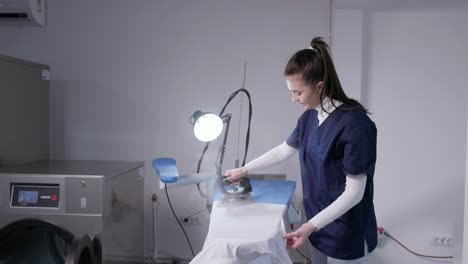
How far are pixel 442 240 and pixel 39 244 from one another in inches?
86.7

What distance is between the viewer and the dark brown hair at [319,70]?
123cm

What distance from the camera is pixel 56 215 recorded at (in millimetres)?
1468

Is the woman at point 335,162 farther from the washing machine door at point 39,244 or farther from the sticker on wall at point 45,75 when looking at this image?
the sticker on wall at point 45,75

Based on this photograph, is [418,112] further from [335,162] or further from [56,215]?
[56,215]

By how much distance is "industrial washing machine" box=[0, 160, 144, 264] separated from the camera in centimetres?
145

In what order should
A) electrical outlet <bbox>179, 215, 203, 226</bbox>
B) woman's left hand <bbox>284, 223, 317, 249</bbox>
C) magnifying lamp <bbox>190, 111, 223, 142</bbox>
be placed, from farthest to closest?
electrical outlet <bbox>179, 215, 203, 226</bbox> → magnifying lamp <bbox>190, 111, 223, 142</bbox> → woman's left hand <bbox>284, 223, 317, 249</bbox>

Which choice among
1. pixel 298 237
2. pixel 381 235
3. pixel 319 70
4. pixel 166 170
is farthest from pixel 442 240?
pixel 166 170

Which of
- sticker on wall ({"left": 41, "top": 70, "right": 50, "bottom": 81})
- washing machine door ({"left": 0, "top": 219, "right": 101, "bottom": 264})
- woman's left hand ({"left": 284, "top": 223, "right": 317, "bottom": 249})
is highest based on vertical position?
sticker on wall ({"left": 41, "top": 70, "right": 50, "bottom": 81})

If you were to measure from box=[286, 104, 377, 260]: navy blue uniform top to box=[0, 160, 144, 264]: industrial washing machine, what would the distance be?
0.89 meters

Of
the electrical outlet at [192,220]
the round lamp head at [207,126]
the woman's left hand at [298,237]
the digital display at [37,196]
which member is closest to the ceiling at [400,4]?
the round lamp head at [207,126]

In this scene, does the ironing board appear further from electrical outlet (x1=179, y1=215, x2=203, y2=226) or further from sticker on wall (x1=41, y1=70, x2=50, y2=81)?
sticker on wall (x1=41, y1=70, x2=50, y2=81)

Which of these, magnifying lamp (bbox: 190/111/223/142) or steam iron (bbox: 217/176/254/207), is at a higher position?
magnifying lamp (bbox: 190/111/223/142)

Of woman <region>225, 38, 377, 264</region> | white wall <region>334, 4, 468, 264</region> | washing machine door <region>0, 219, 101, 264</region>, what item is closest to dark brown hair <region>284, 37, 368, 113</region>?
woman <region>225, 38, 377, 264</region>

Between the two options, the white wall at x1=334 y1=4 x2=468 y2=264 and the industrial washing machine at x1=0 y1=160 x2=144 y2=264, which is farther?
the white wall at x1=334 y1=4 x2=468 y2=264
